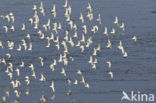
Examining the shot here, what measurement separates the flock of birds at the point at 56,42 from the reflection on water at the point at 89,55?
18 centimetres

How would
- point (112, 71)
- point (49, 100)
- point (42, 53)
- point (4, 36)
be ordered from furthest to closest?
point (4, 36)
point (42, 53)
point (112, 71)
point (49, 100)

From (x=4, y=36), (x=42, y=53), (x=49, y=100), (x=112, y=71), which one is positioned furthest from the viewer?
(x=4, y=36)

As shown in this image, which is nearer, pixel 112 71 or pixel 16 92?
pixel 16 92

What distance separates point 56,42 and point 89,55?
193 inches

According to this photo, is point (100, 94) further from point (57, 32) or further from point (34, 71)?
point (57, 32)

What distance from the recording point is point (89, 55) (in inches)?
3221

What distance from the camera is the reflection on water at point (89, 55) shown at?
72.9 meters

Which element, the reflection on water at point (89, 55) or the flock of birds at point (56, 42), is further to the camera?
the flock of birds at point (56, 42)

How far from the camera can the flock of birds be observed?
247 ft

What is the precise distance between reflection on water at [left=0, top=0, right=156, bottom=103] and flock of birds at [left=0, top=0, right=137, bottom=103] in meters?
0.18

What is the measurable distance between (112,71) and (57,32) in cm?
1367

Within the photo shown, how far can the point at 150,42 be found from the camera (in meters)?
84.4

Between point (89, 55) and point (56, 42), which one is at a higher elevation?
point (56, 42)

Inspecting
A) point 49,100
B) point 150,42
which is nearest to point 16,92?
point 49,100
